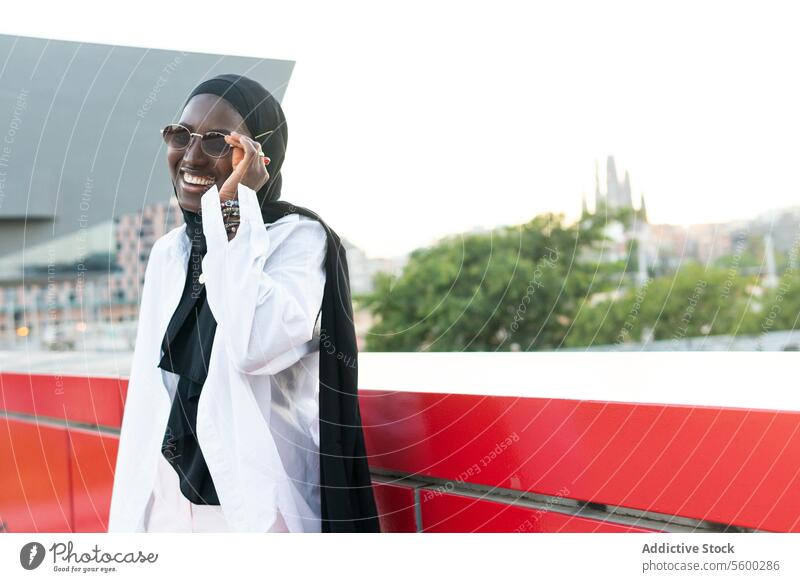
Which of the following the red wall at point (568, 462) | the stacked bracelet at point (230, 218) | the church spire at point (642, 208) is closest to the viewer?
the red wall at point (568, 462)

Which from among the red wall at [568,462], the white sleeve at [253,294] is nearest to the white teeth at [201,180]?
the white sleeve at [253,294]

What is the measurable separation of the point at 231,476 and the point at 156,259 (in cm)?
44

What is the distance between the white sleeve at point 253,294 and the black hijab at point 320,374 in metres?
0.06

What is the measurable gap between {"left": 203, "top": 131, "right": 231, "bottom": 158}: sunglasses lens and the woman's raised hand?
2 centimetres

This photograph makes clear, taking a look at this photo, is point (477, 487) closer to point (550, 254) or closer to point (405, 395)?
point (405, 395)

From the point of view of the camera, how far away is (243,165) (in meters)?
1.16

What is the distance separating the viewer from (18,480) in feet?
8.07

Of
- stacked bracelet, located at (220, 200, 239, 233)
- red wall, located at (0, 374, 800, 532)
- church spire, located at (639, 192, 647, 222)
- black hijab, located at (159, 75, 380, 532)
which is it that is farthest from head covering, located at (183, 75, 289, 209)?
church spire, located at (639, 192, 647, 222)

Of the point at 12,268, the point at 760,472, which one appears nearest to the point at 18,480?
the point at 12,268

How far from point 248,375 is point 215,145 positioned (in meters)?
0.37

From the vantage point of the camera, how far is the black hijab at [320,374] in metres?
1.20

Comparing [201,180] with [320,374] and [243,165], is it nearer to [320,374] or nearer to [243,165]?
[243,165]

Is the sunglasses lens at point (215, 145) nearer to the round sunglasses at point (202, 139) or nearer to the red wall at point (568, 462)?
the round sunglasses at point (202, 139)

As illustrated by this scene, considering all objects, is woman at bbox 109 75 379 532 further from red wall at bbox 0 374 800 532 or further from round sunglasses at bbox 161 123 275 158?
red wall at bbox 0 374 800 532
